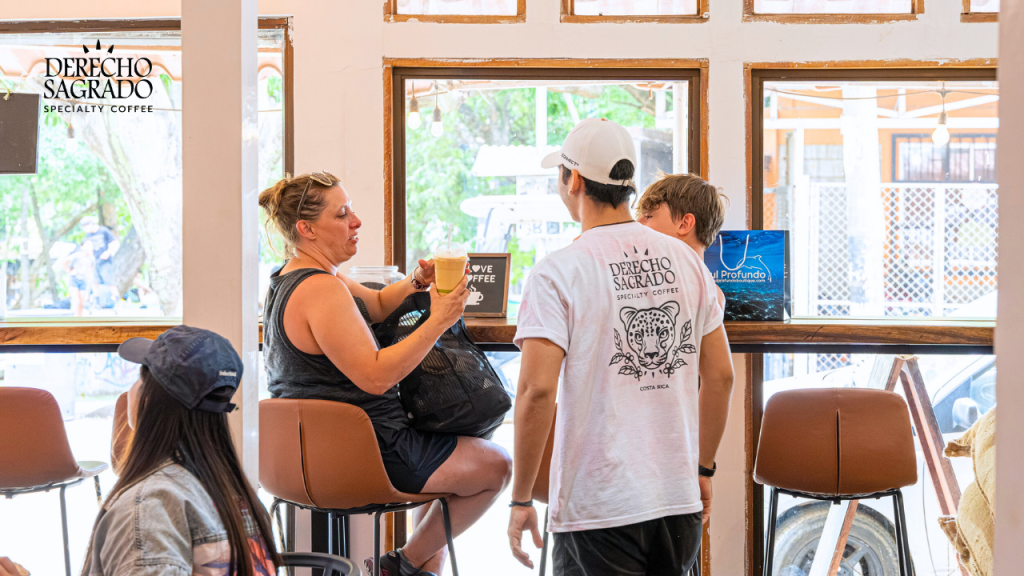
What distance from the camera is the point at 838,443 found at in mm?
2531

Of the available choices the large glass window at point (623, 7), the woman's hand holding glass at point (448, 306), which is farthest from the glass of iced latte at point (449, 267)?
the large glass window at point (623, 7)

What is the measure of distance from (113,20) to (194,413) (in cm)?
264

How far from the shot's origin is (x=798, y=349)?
2785mm

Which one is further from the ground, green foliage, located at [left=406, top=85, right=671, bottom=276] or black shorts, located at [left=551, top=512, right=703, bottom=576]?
green foliage, located at [left=406, top=85, right=671, bottom=276]

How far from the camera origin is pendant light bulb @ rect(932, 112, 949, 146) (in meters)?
3.33

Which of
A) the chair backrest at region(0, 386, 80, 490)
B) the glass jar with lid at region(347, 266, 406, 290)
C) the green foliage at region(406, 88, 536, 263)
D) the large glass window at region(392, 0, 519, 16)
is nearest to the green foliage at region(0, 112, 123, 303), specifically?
the chair backrest at region(0, 386, 80, 490)

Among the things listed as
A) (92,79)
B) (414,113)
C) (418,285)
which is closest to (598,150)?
(418,285)

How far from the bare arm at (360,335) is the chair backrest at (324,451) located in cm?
11

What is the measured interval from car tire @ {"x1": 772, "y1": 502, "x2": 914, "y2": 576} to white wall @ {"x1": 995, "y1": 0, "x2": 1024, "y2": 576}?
9.57 feet

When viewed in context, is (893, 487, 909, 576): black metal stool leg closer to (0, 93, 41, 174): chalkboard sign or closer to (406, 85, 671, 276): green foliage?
(406, 85, 671, 276): green foliage

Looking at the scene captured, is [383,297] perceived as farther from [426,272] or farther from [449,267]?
[449,267]

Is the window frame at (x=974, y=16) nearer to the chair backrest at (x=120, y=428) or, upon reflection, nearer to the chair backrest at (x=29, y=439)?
the chair backrest at (x=120, y=428)

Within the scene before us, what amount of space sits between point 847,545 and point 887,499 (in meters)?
0.26

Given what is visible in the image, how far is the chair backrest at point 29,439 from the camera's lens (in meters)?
2.62
